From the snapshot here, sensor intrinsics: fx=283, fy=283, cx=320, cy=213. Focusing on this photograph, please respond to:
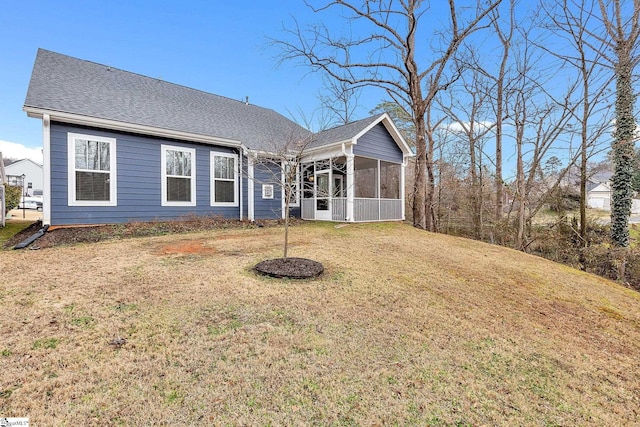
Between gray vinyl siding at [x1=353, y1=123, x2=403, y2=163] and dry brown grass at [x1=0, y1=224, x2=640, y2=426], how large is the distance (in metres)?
6.87

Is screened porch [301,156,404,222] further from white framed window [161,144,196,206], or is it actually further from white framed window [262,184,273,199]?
white framed window [161,144,196,206]

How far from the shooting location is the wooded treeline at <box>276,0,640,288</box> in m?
10.1

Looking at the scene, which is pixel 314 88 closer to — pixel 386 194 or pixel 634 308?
pixel 386 194

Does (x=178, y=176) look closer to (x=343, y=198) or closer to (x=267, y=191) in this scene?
(x=267, y=191)

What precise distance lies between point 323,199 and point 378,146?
3.16m

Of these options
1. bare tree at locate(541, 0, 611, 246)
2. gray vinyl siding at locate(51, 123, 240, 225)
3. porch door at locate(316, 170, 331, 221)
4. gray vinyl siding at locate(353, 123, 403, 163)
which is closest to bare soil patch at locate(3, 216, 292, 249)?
gray vinyl siding at locate(51, 123, 240, 225)

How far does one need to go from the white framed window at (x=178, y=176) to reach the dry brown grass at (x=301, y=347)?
4318 millimetres

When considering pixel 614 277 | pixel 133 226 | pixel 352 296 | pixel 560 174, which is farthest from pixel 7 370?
pixel 560 174

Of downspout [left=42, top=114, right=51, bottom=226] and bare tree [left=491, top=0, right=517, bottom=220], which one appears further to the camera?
bare tree [left=491, top=0, right=517, bottom=220]

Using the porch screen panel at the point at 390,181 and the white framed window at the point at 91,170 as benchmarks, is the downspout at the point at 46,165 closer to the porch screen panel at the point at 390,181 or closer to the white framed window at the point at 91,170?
the white framed window at the point at 91,170

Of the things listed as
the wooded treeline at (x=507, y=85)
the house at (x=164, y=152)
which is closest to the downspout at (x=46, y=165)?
the house at (x=164, y=152)

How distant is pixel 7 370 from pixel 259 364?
1.84 metres

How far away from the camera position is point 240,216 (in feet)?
34.6

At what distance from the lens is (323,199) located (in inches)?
466
